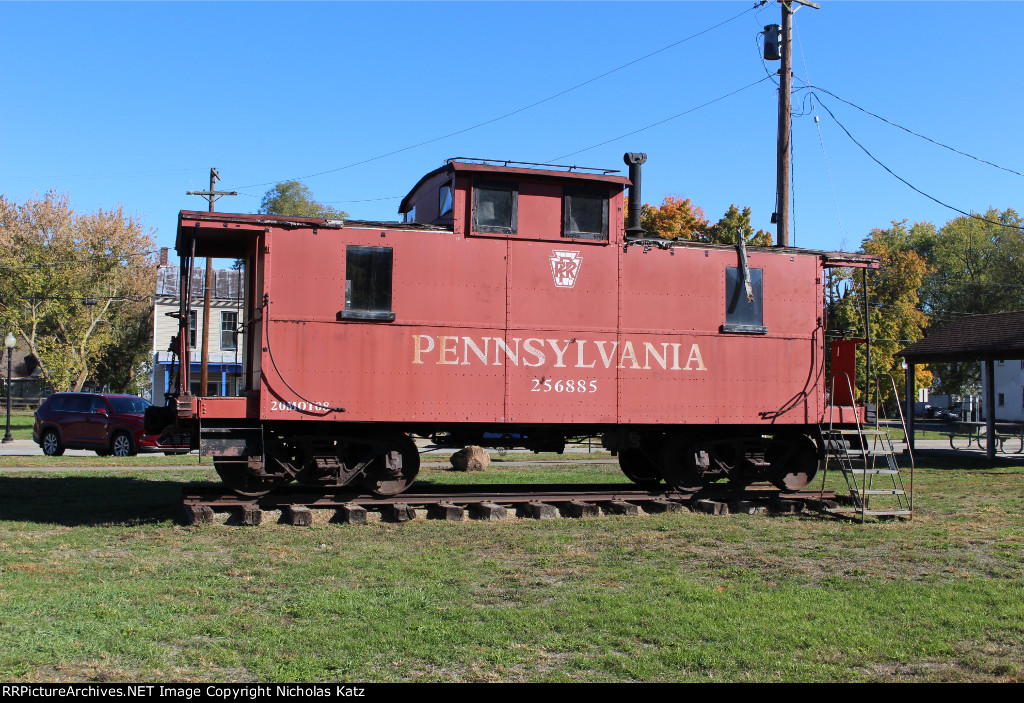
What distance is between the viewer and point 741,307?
39.6 ft

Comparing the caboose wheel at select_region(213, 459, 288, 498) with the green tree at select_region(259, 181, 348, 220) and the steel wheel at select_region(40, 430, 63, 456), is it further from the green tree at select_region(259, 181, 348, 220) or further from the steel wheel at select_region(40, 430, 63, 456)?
the green tree at select_region(259, 181, 348, 220)

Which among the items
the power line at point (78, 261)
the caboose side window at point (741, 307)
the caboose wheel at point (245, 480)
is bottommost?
the caboose wheel at point (245, 480)

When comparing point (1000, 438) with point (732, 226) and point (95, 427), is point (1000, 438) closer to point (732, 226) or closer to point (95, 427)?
point (732, 226)

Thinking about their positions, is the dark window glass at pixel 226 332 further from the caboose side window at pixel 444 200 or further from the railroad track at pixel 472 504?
Result: the caboose side window at pixel 444 200

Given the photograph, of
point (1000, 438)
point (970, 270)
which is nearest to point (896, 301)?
point (970, 270)

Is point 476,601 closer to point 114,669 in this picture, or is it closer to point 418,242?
point 114,669

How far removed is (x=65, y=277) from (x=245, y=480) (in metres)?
34.6

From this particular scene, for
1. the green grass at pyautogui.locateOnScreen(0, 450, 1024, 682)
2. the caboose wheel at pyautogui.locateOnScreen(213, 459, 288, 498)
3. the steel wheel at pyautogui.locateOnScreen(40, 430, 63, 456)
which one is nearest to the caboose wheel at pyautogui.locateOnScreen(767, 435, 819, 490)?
the green grass at pyautogui.locateOnScreen(0, 450, 1024, 682)

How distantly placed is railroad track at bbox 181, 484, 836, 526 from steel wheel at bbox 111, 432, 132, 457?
1120 centimetres

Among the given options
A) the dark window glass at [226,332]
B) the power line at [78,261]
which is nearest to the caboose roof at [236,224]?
the dark window glass at [226,332]

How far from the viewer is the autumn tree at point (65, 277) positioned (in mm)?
40303

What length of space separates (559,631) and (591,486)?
7.39 meters

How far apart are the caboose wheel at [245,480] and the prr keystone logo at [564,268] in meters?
4.43

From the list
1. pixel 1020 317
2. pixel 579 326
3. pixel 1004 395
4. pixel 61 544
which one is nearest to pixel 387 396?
pixel 579 326
